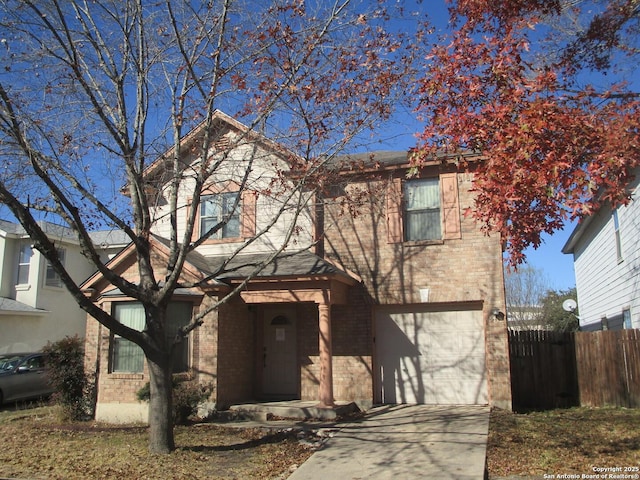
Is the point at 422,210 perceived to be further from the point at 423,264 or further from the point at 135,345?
the point at 135,345

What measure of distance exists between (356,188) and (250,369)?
5.04 metres

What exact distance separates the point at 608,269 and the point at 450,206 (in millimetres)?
7416

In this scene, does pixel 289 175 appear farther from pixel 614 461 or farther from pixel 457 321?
pixel 614 461

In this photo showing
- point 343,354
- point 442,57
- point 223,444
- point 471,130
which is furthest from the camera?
point 343,354

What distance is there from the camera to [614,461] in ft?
24.5

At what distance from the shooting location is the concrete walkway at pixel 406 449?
7.38 meters

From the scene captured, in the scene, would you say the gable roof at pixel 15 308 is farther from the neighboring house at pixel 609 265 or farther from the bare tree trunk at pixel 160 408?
the neighboring house at pixel 609 265

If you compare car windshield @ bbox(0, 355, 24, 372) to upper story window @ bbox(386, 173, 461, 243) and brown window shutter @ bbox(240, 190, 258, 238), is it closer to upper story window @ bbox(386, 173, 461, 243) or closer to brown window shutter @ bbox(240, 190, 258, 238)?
brown window shutter @ bbox(240, 190, 258, 238)

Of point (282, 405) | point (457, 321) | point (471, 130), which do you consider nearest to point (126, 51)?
point (471, 130)

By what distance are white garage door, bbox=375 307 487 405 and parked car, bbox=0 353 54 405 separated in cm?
917

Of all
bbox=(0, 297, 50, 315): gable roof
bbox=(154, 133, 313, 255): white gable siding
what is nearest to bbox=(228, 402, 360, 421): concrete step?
bbox=(154, 133, 313, 255): white gable siding

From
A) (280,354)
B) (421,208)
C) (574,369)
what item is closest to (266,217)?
(280,354)

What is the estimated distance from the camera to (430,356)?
12852mm

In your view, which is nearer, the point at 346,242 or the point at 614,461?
the point at 614,461
